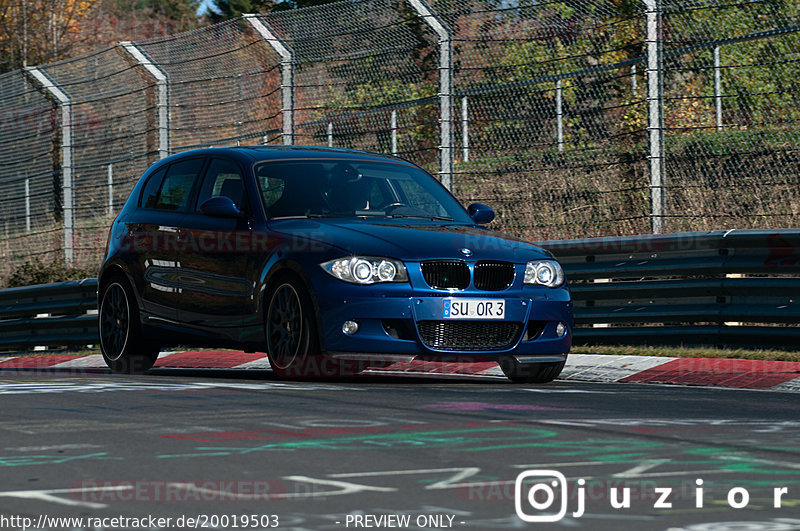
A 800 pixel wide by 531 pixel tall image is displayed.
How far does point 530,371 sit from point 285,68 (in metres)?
6.60

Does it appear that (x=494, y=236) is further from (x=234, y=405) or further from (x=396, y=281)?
(x=234, y=405)

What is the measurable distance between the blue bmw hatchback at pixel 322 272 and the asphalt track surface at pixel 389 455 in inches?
18.6

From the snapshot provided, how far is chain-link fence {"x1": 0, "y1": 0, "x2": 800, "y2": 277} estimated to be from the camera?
Answer: 1345 cm

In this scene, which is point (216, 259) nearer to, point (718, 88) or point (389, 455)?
point (389, 455)

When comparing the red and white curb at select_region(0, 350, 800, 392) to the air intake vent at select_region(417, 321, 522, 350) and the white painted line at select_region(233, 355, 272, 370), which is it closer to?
the white painted line at select_region(233, 355, 272, 370)

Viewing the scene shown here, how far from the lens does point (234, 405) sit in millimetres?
8078

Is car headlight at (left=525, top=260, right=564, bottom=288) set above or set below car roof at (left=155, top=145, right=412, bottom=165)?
below

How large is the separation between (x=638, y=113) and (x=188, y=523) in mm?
10740

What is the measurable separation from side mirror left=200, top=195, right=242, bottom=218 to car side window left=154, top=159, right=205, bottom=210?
90 cm

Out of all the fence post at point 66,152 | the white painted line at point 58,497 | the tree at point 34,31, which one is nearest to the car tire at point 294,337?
the white painted line at point 58,497

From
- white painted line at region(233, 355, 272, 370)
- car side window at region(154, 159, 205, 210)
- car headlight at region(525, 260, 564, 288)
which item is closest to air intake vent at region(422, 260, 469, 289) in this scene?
car headlight at region(525, 260, 564, 288)

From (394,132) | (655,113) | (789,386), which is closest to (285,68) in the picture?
(394,132)

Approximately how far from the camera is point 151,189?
39.1ft

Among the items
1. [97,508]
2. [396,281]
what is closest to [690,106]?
[396,281]
